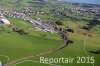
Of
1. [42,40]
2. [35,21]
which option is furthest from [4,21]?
[42,40]

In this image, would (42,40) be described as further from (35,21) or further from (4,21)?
(4,21)

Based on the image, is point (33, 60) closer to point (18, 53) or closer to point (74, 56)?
point (18, 53)

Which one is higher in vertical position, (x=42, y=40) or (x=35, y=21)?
(x=35, y=21)

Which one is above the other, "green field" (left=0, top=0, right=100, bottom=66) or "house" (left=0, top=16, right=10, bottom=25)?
"house" (left=0, top=16, right=10, bottom=25)

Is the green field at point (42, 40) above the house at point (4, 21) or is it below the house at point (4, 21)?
below

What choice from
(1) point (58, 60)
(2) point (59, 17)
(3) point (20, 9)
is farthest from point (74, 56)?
(3) point (20, 9)

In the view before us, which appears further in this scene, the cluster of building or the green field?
the cluster of building

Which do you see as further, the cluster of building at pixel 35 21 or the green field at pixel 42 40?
the cluster of building at pixel 35 21

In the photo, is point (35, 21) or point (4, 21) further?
point (35, 21)
